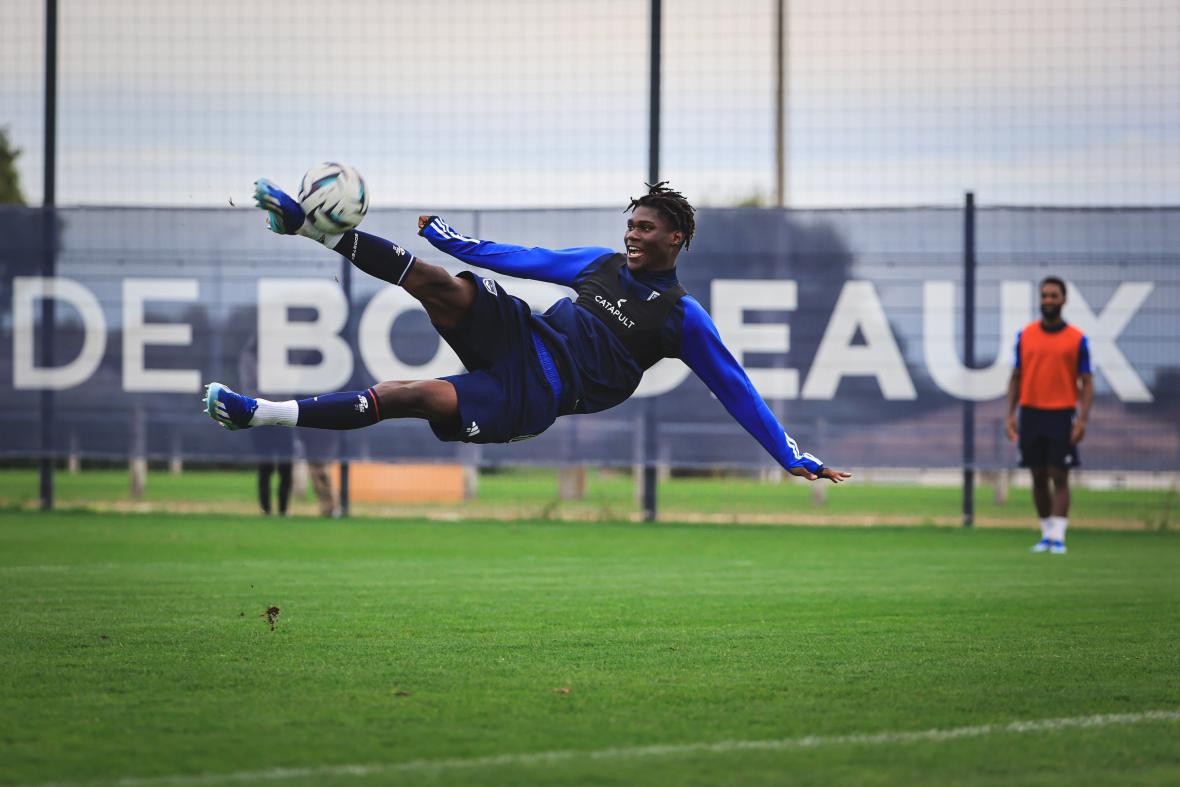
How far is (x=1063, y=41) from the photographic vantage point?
1484 cm

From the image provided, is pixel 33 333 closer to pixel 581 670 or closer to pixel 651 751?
pixel 581 670

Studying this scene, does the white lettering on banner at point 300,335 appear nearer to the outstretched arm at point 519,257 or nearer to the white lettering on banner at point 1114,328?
the white lettering on banner at point 1114,328

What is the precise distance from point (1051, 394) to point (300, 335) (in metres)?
7.72

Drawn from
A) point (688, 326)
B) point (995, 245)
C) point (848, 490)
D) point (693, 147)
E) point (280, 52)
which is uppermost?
point (280, 52)

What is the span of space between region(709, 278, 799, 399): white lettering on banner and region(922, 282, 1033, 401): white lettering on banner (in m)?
1.41

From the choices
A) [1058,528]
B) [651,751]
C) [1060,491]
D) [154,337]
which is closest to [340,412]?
[651,751]

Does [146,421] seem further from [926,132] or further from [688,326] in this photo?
[688,326]

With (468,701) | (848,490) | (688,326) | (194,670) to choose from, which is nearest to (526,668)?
(468,701)

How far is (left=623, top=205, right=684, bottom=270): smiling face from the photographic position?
23.6ft

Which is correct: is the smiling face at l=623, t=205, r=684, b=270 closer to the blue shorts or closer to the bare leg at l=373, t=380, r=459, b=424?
the blue shorts

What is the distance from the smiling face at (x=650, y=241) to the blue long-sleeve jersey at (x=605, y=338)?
0.05 metres

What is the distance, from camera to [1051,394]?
12906 millimetres

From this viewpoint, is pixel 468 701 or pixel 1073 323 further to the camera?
pixel 1073 323

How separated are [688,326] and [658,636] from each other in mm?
1521
